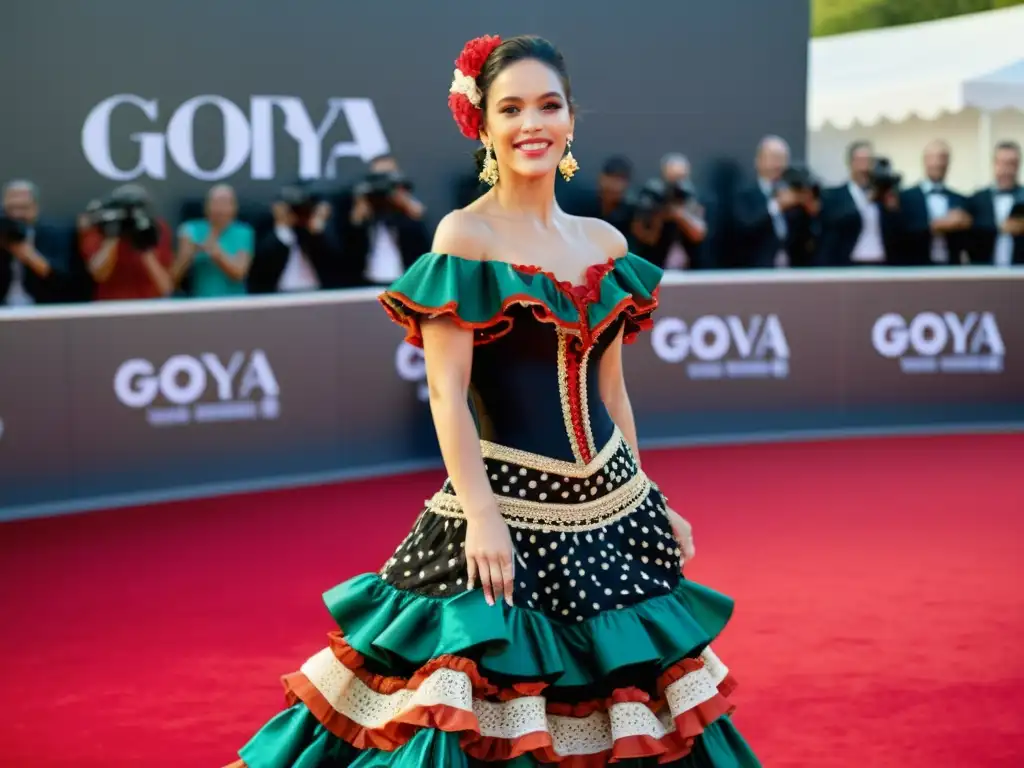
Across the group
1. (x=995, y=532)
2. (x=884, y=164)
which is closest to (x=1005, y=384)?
(x=884, y=164)

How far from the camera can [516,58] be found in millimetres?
2812

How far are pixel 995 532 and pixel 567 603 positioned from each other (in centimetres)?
418

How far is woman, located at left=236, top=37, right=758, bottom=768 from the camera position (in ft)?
8.93

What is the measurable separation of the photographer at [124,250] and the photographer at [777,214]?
3672 mm

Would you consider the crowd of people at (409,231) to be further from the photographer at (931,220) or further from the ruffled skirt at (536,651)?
the ruffled skirt at (536,651)

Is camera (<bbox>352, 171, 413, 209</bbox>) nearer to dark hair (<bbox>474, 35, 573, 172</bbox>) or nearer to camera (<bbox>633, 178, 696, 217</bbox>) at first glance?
camera (<bbox>633, 178, 696, 217</bbox>)

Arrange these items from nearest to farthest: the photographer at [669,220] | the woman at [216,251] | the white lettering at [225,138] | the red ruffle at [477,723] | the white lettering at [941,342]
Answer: the red ruffle at [477,723], the woman at [216,251], the white lettering at [225,138], the white lettering at [941,342], the photographer at [669,220]

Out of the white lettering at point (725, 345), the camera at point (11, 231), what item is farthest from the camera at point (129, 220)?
the white lettering at point (725, 345)

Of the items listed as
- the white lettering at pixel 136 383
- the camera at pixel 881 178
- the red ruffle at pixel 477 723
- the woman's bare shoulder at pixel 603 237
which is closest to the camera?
the red ruffle at pixel 477 723

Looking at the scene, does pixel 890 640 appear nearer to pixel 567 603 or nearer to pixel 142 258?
pixel 567 603

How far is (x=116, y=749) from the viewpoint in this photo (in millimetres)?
3969

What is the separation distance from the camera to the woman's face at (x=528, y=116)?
2.79 meters

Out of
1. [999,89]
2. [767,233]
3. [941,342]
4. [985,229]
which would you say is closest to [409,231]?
[767,233]

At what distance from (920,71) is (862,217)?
18.4ft
